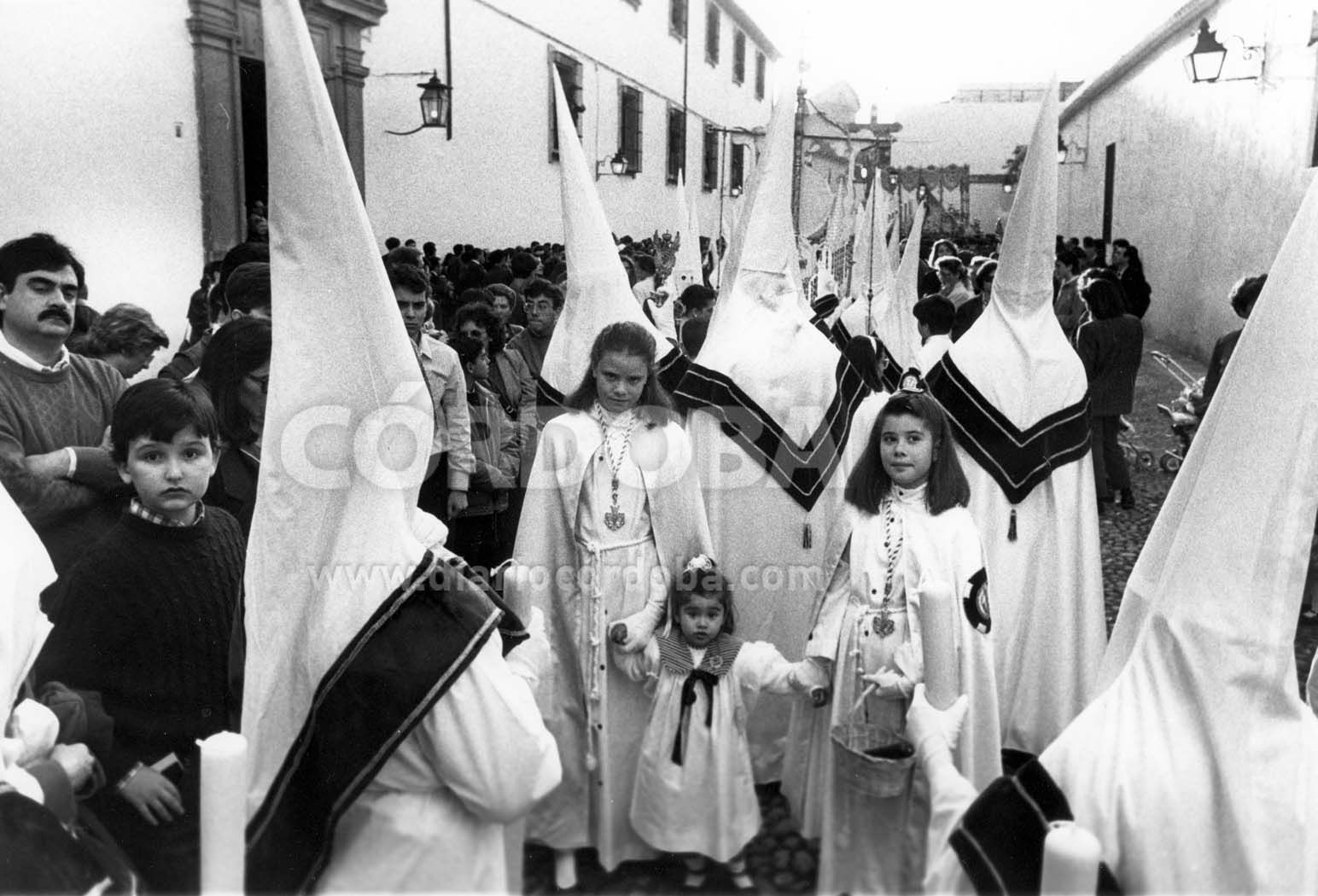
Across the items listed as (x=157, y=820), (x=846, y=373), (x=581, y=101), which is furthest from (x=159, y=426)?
(x=581, y=101)

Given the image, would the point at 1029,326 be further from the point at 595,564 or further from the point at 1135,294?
the point at 1135,294

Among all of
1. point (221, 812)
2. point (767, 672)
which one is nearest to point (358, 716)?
Answer: point (221, 812)

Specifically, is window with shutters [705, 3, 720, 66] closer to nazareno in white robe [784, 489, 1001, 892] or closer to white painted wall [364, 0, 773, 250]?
white painted wall [364, 0, 773, 250]

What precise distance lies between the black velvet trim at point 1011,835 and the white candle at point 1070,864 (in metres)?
0.42

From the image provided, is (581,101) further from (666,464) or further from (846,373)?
(666,464)

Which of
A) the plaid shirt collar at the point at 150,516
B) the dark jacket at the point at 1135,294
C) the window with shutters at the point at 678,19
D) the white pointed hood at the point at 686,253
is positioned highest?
the window with shutters at the point at 678,19

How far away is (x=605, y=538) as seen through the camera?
3.23m

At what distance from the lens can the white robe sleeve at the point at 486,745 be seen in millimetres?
1714

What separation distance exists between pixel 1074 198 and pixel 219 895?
27.3m

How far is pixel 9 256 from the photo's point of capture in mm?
3168

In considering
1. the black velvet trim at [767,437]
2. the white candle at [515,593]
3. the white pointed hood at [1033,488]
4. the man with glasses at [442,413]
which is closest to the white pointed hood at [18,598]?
the white candle at [515,593]

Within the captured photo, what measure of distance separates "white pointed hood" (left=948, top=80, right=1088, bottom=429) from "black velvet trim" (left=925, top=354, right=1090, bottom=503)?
0.03 m

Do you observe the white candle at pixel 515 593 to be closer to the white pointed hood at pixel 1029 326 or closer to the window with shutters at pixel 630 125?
the white pointed hood at pixel 1029 326

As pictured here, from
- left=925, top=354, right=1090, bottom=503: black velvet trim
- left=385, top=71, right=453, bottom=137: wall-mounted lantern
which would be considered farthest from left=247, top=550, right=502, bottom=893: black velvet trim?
left=385, top=71, right=453, bottom=137: wall-mounted lantern
